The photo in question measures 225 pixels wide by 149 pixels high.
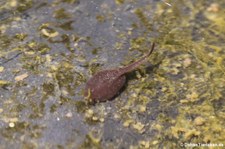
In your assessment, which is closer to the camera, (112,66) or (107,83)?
(107,83)

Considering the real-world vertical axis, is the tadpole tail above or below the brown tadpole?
above

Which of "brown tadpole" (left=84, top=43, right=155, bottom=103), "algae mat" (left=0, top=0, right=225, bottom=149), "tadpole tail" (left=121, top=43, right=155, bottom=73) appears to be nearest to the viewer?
"algae mat" (left=0, top=0, right=225, bottom=149)

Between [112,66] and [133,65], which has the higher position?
[133,65]

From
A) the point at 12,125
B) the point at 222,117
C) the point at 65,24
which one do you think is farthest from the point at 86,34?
the point at 222,117

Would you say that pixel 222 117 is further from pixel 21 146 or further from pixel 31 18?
pixel 31 18

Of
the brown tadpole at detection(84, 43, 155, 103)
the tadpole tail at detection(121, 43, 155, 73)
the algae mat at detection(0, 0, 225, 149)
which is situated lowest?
the algae mat at detection(0, 0, 225, 149)

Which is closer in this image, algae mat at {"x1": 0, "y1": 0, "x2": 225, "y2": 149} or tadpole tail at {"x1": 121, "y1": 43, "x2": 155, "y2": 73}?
algae mat at {"x1": 0, "y1": 0, "x2": 225, "y2": 149}

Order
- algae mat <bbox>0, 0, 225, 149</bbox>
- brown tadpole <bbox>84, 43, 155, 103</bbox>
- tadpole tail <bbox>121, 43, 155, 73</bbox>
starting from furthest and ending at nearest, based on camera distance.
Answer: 1. tadpole tail <bbox>121, 43, 155, 73</bbox>
2. brown tadpole <bbox>84, 43, 155, 103</bbox>
3. algae mat <bbox>0, 0, 225, 149</bbox>

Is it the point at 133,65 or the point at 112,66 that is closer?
the point at 133,65
